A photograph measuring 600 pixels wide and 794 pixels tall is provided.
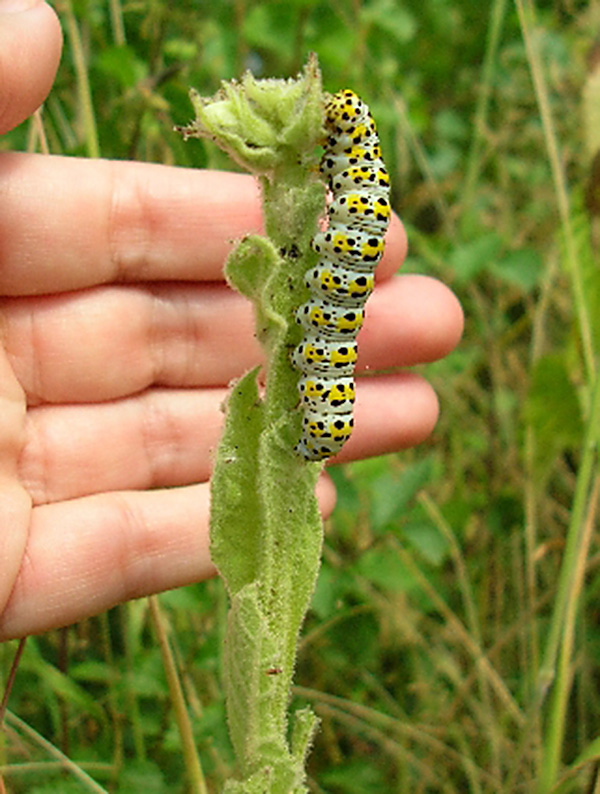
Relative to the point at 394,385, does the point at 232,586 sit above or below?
below

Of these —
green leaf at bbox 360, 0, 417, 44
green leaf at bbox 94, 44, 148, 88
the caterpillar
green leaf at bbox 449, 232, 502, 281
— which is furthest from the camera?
green leaf at bbox 360, 0, 417, 44

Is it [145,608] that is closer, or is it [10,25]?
Answer: [10,25]

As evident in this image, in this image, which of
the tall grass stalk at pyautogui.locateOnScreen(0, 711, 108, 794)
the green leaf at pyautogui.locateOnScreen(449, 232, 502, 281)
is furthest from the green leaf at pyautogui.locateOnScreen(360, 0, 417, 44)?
the tall grass stalk at pyautogui.locateOnScreen(0, 711, 108, 794)

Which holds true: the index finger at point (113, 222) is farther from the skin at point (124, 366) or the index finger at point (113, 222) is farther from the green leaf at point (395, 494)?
the green leaf at point (395, 494)

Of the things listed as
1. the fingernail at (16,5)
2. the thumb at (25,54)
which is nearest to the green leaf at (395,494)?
the thumb at (25,54)

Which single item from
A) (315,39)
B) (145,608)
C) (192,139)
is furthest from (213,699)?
(315,39)

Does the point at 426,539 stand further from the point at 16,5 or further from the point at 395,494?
the point at 16,5

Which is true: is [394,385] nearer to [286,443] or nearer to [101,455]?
[101,455]

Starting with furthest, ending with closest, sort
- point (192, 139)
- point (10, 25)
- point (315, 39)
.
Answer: point (315, 39) → point (192, 139) → point (10, 25)

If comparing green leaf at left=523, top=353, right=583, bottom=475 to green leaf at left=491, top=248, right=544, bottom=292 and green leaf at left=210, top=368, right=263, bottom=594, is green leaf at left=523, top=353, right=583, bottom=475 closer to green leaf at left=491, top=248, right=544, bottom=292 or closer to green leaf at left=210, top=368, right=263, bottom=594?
green leaf at left=491, top=248, right=544, bottom=292
